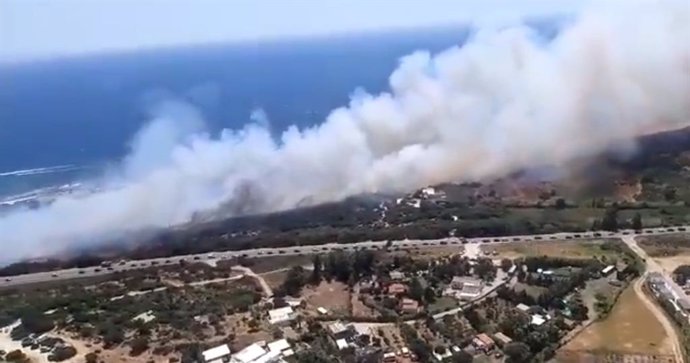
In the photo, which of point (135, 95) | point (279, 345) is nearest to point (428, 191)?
point (279, 345)

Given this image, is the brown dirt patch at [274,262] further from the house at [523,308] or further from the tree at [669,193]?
the tree at [669,193]

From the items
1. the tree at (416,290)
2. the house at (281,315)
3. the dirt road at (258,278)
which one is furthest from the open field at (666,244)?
the dirt road at (258,278)

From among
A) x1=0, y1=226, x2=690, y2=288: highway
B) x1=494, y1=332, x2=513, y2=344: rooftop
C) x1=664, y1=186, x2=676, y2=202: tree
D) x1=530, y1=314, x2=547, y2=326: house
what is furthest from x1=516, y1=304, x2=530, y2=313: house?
x1=664, y1=186, x2=676, y2=202: tree

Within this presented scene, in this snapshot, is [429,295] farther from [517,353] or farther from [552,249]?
[552,249]

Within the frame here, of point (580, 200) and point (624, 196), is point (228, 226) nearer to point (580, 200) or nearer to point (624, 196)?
point (580, 200)

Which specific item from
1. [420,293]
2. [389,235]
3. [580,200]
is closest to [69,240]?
[389,235]

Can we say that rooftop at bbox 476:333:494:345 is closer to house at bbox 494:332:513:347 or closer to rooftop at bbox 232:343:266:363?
house at bbox 494:332:513:347
